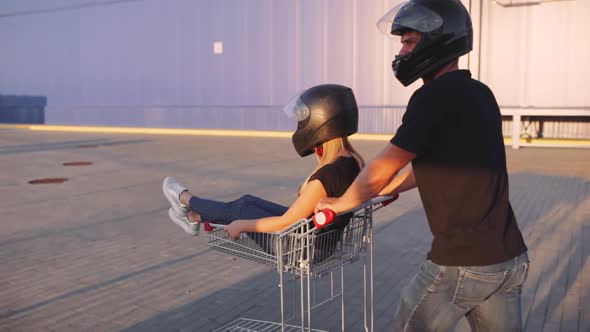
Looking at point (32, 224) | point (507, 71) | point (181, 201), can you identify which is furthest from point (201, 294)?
point (507, 71)

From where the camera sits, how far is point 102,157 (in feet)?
52.7

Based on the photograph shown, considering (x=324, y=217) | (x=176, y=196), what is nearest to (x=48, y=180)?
(x=176, y=196)

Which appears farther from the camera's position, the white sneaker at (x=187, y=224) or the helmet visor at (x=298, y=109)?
the white sneaker at (x=187, y=224)

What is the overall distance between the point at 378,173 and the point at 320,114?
3.71 ft

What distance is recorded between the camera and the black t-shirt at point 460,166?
2.26m

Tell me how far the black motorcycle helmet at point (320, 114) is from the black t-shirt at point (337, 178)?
0.16 meters

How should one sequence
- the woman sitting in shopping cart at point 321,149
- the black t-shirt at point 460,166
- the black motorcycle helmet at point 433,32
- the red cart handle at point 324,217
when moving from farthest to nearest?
1. the woman sitting in shopping cart at point 321,149
2. the red cart handle at point 324,217
3. the black motorcycle helmet at point 433,32
4. the black t-shirt at point 460,166

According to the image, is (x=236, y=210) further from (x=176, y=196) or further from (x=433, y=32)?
(x=433, y=32)

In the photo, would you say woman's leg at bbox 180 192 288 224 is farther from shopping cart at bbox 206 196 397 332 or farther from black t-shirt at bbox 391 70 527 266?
black t-shirt at bbox 391 70 527 266

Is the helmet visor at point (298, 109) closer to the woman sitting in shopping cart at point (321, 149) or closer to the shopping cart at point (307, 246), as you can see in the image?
the woman sitting in shopping cart at point (321, 149)

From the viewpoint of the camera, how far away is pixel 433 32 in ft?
7.82

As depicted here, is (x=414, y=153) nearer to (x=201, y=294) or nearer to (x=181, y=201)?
(x=181, y=201)

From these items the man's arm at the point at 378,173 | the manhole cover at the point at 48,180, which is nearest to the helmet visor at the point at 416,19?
the man's arm at the point at 378,173

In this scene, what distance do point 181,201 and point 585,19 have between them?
16.2 meters
